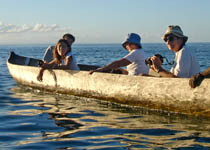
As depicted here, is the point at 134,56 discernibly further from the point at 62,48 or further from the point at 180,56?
the point at 62,48

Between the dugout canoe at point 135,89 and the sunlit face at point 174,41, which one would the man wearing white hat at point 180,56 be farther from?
the dugout canoe at point 135,89

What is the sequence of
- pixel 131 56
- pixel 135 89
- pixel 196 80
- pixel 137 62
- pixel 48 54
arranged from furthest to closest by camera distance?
1. pixel 48 54
2. pixel 137 62
3. pixel 131 56
4. pixel 135 89
5. pixel 196 80

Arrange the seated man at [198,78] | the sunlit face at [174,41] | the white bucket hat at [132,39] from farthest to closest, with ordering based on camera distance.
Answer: the white bucket hat at [132,39]
the sunlit face at [174,41]
the seated man at [198,78]

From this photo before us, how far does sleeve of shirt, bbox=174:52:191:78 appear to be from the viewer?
6250mm

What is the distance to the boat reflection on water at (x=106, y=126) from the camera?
5.04 metres

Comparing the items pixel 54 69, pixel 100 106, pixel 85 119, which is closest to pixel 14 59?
pixel 54 69

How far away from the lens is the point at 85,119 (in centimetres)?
662

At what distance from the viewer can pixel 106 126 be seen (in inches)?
238

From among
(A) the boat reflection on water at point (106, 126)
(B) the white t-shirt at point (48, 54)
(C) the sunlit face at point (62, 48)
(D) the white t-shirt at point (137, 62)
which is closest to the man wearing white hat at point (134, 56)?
(D) the white t-shirt at point (137, 62)

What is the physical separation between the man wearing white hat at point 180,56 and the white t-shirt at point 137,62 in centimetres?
95

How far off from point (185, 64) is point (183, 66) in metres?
0.05

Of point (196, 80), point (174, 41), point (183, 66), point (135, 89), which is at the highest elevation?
point (174, 41)

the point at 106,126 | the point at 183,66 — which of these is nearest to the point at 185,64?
the point at 183,66

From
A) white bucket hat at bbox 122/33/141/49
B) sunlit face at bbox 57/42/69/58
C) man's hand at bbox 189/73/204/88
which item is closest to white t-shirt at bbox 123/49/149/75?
white bucket hat at bbox 122/33/141/49
